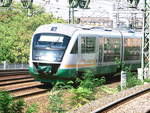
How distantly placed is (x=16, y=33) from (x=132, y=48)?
34.9 metres

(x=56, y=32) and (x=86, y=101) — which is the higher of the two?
(x=56, y=32)

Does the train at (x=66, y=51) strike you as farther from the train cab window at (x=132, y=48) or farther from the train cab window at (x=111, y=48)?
the train cab window at (x=132, y=48)

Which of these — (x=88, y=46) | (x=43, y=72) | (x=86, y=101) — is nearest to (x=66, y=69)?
(x=43, y=72)

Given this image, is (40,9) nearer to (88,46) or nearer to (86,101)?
(88,46)

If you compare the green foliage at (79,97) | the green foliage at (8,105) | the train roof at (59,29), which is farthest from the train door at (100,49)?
the green foliage at (8,105)

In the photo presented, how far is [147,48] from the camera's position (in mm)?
21328

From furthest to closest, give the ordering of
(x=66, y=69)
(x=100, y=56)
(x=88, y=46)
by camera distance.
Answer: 1. (x=100, y=56)
2. (x=88, y=46)
3. (x=66, y=69)

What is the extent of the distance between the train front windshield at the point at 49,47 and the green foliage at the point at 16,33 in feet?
67.3

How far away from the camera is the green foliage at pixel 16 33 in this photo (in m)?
43.9

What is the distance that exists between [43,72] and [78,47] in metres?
2.16

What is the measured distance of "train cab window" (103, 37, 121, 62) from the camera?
21266mm

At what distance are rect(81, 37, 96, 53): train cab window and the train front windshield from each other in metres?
1.21

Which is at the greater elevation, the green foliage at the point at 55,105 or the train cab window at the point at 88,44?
the train cab window at the point at 88,44

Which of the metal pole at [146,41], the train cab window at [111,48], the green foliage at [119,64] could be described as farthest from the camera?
the green foliage at [119,64]
